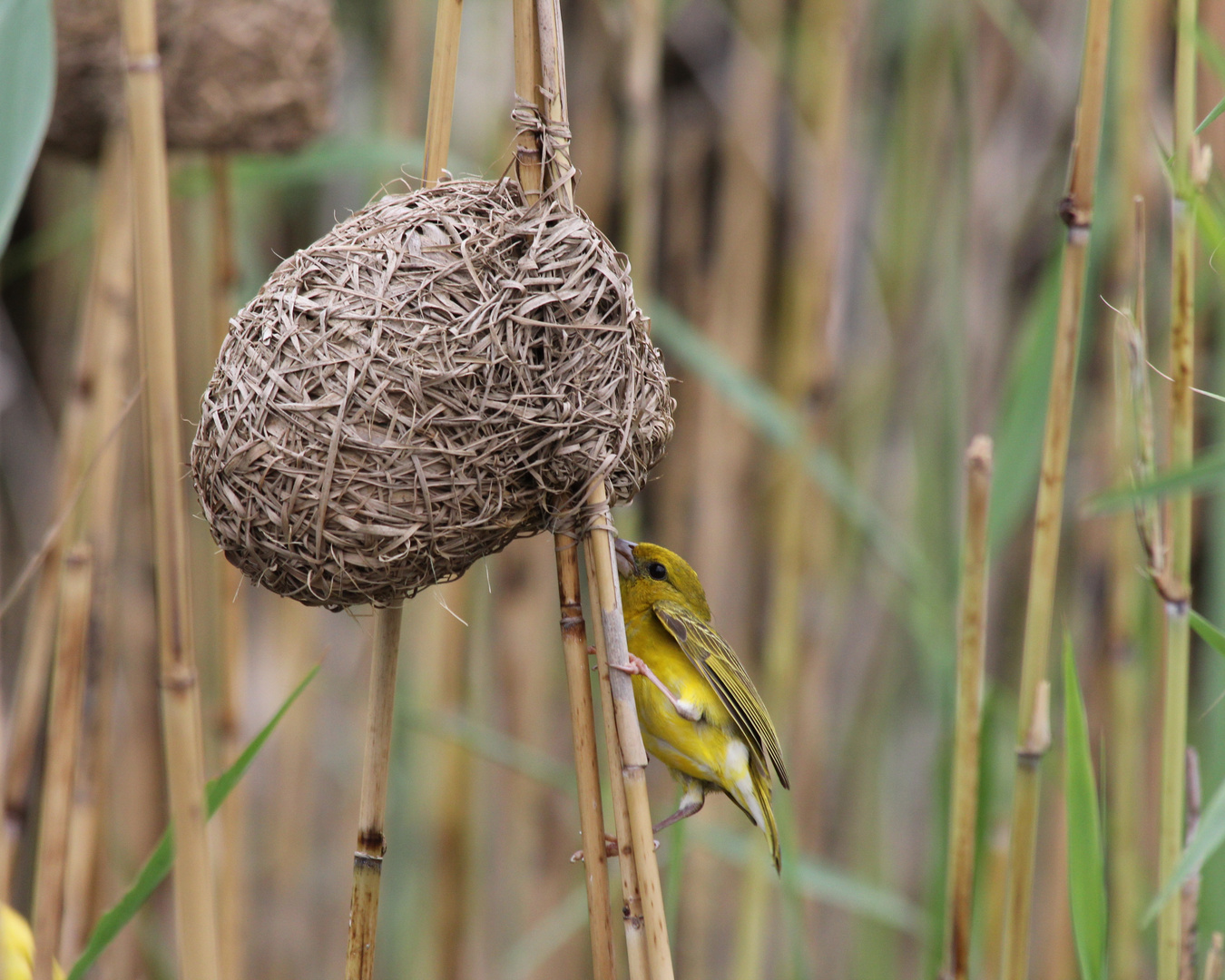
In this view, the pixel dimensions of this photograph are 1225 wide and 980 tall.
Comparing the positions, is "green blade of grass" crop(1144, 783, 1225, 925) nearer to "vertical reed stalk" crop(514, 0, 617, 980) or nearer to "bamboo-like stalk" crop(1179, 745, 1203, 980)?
"bamboo-like stalk" crop(1179, 745, 1203, 980)

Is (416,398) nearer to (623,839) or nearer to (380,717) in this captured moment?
(380,717)

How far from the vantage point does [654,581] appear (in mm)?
2010

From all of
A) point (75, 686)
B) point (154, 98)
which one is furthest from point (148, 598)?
point (154, 98)

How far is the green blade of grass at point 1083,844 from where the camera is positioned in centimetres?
128

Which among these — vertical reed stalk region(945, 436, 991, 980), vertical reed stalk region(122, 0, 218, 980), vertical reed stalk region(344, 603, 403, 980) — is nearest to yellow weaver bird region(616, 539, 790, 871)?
Result: vertical reed stalk region(945, 436, 991, 980)

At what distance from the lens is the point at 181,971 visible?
3.53ft

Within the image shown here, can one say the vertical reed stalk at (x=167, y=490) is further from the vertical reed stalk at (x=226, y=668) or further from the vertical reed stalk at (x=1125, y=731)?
the vertical reed stalk at (x=1125, y=731)

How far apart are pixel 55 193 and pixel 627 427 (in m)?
2.74

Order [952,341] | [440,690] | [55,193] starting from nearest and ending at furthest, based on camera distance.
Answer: [952,341] < [440,690] < [55,193]

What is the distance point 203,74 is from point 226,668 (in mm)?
1106

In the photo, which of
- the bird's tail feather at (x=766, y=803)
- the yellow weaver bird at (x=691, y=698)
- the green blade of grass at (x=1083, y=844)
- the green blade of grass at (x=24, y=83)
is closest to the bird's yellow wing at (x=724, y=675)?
the yellow weaver bird at (x=691, y=698)

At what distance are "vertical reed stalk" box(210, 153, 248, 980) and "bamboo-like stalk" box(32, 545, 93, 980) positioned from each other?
234mm

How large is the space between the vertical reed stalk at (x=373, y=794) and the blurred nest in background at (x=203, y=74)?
50.9 inches

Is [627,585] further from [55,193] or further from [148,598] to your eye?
[55,193]
